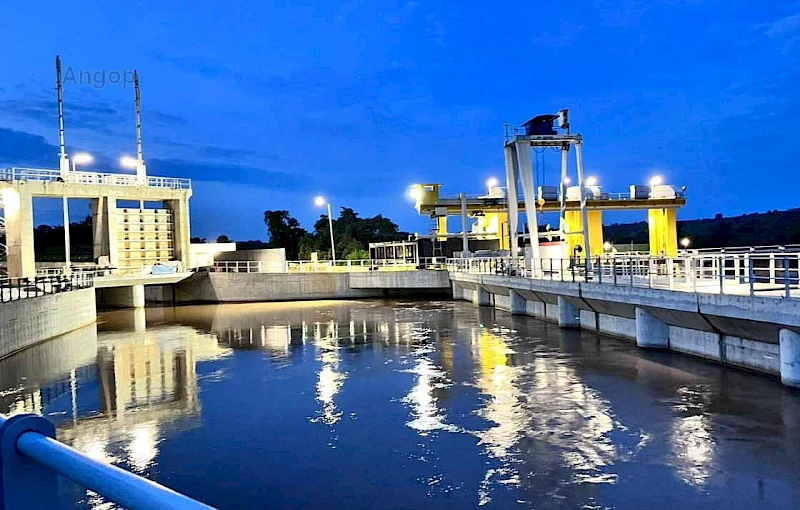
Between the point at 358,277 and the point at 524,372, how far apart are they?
114 ft

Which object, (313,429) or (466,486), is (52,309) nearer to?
(313,429)

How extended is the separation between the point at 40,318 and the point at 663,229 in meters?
46.1

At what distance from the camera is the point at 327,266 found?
191 feet

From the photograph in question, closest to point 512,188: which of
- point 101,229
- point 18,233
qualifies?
point 18,233

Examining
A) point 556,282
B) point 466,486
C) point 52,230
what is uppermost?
point 52,230

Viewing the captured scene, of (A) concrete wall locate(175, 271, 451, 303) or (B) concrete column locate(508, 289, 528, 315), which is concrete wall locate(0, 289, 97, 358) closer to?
(A) concrete wall locate(175, 271, 451, 303)

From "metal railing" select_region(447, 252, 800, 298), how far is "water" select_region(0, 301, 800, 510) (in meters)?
2.47

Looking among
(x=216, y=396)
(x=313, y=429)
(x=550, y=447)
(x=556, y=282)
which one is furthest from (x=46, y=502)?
(x=556, y=282)

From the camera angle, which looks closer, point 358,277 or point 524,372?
point 524,372

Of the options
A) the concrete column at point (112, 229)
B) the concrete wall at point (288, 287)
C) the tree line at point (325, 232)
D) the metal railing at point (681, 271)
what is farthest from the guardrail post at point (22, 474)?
the tree line at point (325, 232)

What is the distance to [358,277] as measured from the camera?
176 feet

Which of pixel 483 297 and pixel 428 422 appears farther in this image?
pixel 483 297

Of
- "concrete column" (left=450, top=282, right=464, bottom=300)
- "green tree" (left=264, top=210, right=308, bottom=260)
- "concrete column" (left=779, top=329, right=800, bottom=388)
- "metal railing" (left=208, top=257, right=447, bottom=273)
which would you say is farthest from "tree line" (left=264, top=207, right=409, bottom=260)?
"concrete column" (left=779, top=329, right=800, bottom=388)

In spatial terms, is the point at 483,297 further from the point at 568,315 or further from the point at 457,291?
the point at 568,315
